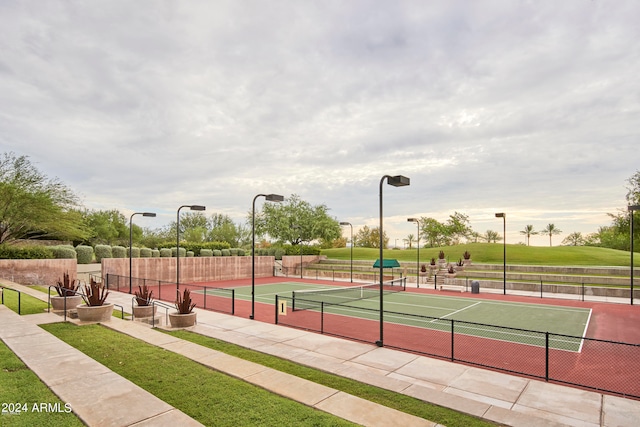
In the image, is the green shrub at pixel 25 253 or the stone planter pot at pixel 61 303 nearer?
the stone planter pot at pixel 61 303

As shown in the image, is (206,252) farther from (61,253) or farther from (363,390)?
(363,390)

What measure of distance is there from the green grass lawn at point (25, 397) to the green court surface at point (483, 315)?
8470 millimetres

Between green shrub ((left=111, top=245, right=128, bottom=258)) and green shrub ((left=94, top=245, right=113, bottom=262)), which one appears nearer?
green shrub ((left=94, top=245, right=113, bottom=262))

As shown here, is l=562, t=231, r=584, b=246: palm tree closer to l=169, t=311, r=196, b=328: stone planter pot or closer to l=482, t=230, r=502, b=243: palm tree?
l=482, t=230, r=502, b=243: palm tree

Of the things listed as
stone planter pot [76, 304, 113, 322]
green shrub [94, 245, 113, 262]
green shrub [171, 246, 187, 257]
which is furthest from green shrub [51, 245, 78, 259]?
stone planter pot [76, 304, 113, 322]

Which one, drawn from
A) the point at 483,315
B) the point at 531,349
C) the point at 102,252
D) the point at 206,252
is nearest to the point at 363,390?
the point at 531,349

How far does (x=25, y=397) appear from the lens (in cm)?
679

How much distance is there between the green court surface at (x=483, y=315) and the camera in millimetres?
15273

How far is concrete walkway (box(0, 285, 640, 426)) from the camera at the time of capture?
722cm

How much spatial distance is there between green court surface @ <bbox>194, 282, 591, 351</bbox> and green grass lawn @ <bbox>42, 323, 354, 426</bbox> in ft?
18.8

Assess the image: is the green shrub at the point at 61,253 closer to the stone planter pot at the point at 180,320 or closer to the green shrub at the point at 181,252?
the green shrub at the point at 181,252

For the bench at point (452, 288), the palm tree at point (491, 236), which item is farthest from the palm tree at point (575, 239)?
the bench at point (452, 288)

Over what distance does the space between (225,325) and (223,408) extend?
30.4 ft

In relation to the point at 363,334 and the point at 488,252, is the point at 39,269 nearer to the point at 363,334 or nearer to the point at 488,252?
the point at 363,334
